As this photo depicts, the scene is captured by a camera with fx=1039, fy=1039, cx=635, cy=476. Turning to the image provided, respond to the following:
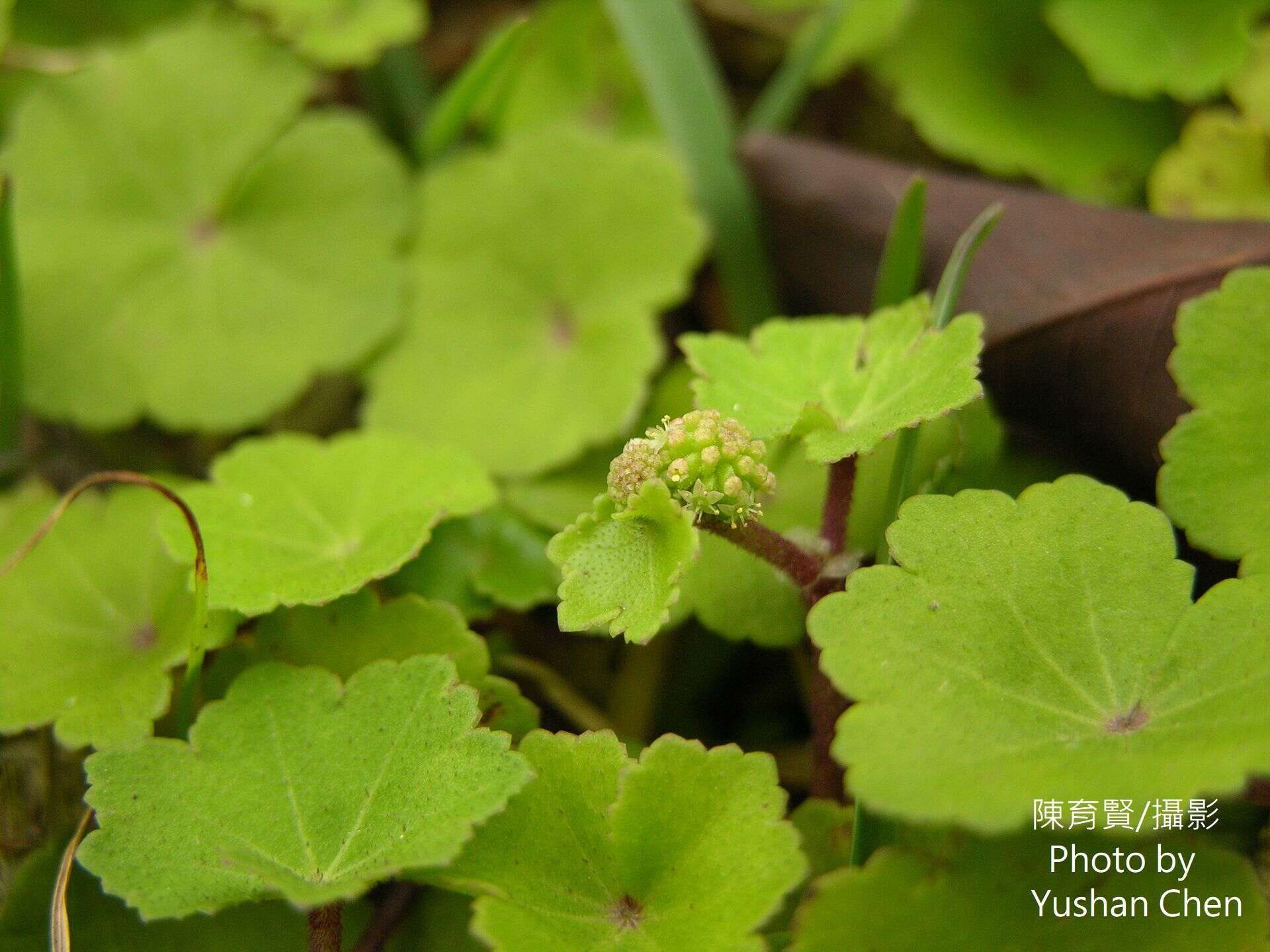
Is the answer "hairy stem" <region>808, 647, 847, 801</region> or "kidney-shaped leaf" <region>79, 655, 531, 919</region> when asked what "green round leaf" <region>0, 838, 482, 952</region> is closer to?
"kidney-shaped leaf" <region>79, 655, 531, 919</region>

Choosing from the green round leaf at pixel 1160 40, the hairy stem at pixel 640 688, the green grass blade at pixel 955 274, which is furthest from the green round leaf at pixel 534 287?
the green round leaf at pixel 1160 40

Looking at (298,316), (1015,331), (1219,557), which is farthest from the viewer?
(298,316)

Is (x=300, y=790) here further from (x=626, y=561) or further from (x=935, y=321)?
(x=935, y=321)

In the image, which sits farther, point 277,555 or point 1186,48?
point 1186,48

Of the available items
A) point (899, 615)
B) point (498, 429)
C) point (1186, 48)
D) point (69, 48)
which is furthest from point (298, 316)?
point (1186, 48)

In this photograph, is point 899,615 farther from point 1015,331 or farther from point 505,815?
point 1015,331
